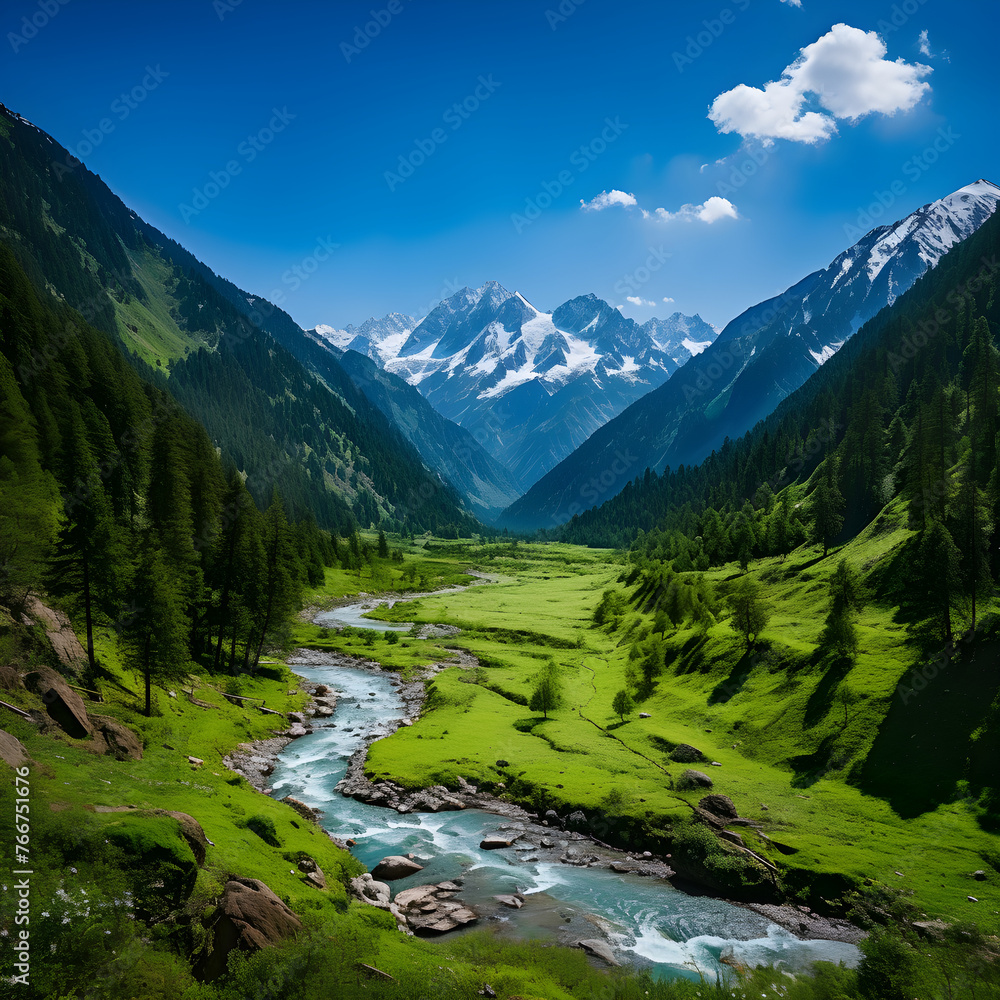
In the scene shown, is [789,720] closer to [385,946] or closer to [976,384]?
[385,946]

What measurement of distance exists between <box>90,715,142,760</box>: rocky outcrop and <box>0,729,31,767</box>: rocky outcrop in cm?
808

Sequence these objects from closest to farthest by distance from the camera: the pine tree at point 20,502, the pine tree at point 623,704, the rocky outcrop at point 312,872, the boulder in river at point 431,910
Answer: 1. the boulder in river at point 431,910
2. the rocky outcrop at point 312,872
3. the pine tree at point 20,502
4. the pine tree at point 623,704

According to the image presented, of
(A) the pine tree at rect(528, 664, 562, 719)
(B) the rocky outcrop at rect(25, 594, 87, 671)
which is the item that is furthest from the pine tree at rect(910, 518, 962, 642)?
(B) the rocky outcrop at rect(25, 594, 87, 671)

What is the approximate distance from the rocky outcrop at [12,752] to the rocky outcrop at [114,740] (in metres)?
8.08

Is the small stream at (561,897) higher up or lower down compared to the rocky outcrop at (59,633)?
lower down

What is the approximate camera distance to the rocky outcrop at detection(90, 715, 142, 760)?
31188 mm

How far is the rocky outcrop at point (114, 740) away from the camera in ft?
102

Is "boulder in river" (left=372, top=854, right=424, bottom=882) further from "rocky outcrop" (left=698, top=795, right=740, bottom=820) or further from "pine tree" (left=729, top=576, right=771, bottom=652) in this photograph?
"pine tree" (left=729, top=576, right=771, bottom=652)

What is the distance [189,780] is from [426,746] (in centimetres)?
2263

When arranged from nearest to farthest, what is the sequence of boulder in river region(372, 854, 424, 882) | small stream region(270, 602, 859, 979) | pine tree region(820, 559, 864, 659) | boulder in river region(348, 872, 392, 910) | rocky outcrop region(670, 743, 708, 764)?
small stream region(270, 602, 859, 979) < boulder in river region(348, 872, 392, 910) < boulder in river region(372, 854, 424, 882) < rocky outcrop region(670, 743, 708, 764) < pine tree region(820, 559, 864, 659)

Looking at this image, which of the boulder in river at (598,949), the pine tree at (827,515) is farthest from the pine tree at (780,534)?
the boulder in river at (598,949)

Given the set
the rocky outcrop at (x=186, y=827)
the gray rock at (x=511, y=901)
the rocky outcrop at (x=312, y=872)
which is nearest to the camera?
the rocky outcrop at (x=186, y=827)

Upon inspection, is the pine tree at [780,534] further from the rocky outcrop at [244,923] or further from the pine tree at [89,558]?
the rocky outcrop at [244,923]

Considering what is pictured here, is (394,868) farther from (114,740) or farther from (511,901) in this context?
(114,740)
